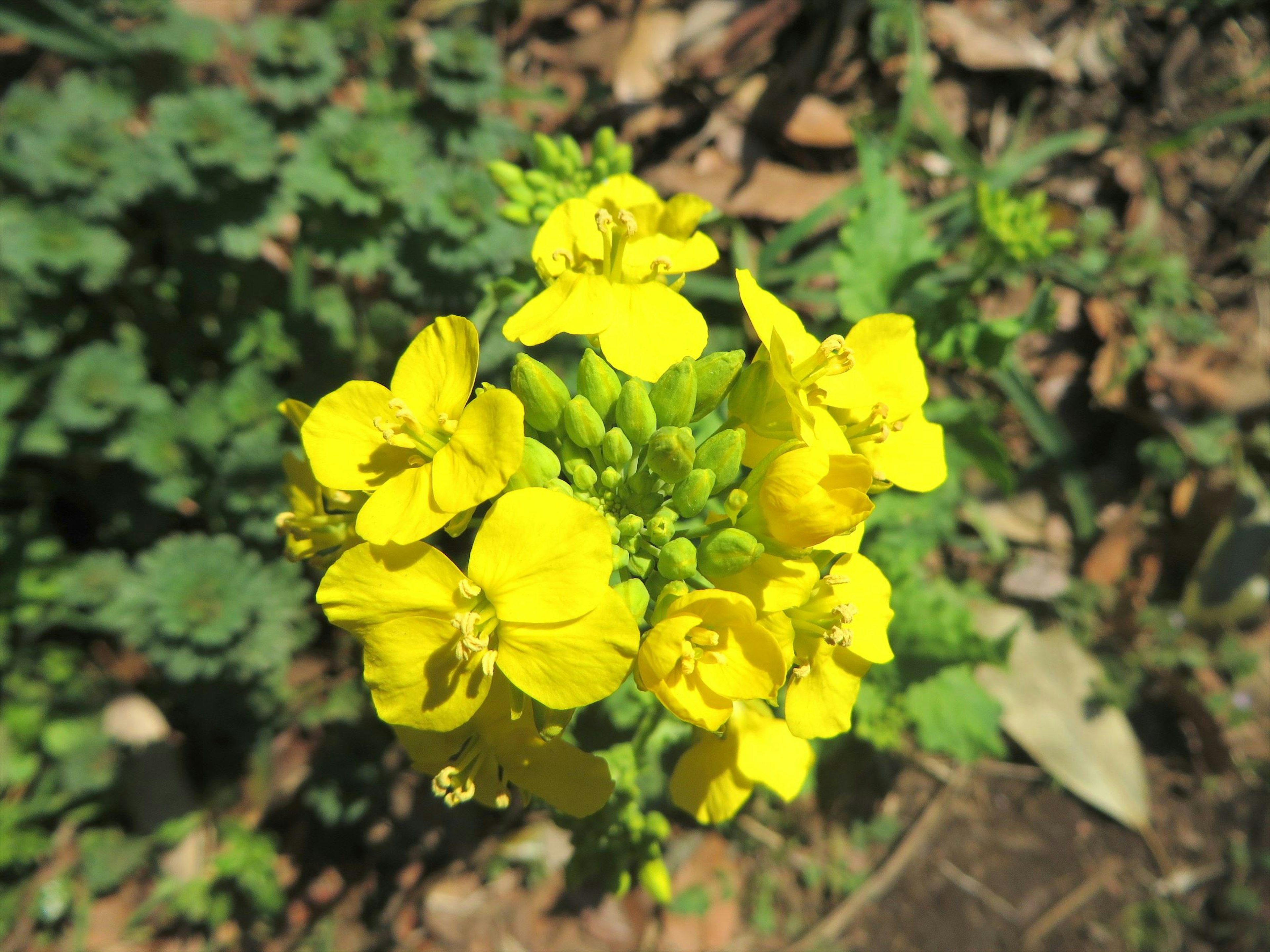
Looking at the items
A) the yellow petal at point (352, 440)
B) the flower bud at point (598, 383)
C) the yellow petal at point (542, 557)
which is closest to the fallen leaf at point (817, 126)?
the flower bud at point (598, 383)

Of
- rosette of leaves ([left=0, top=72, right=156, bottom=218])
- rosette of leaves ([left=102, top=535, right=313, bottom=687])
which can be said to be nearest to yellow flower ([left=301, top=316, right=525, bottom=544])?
rosette of leaves ([left=102, top=535, right=313, bottom=687])

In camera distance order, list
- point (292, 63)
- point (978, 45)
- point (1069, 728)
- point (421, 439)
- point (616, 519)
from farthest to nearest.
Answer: point (978, 45), point (1069, 728), point (292, 63), point (616, 519), point (421, 439)

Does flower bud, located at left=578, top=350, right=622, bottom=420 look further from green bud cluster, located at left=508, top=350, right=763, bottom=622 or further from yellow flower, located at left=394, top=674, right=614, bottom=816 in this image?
yellow flower, located at left=394, top=674, right=614, bottom=816

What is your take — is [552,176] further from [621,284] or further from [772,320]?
[772,320]

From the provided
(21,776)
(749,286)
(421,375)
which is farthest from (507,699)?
(21,776)

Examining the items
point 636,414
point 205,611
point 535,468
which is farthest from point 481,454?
point 205,611
